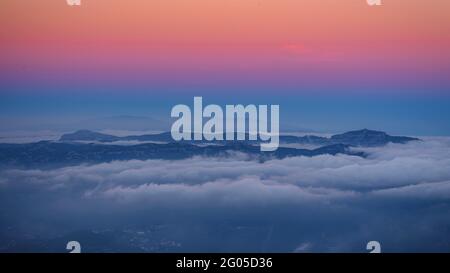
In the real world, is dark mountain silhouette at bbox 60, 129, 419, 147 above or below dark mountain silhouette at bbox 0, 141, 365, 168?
above

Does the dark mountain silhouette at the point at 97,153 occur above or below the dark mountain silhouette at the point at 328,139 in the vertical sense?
below

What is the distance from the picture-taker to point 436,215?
5355 millimetres

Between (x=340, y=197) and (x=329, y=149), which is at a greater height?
(x=329, y=149)

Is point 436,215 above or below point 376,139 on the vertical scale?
below

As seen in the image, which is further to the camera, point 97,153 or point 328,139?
point 328,139

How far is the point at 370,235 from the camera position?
5.27 meters

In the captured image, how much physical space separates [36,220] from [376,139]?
256 cm

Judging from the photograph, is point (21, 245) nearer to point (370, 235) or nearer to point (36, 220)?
point (36, 220)

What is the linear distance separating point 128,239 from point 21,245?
0.78 metres

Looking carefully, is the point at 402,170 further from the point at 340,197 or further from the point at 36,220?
the point at 36,220
